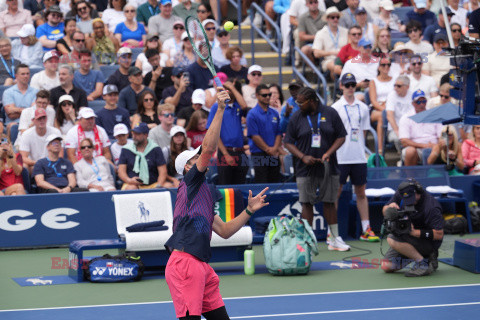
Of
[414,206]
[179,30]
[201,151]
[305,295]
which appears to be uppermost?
[179,30]

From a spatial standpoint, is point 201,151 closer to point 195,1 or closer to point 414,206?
point 414,206

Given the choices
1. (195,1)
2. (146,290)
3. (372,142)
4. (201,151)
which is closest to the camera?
(201,151)

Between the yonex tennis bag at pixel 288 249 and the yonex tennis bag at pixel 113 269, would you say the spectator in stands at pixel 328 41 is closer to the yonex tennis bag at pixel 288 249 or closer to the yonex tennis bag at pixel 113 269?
the yonex tennis bag at pixel 288 249

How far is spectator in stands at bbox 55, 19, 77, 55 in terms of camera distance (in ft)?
51.5

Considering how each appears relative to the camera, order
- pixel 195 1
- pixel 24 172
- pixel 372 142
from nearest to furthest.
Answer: pixel 24 172
pixel 372 142
pixel 195 1

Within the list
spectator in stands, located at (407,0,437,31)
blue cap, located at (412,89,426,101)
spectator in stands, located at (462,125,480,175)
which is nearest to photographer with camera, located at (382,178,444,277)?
spectator in stands, located at (462,125,480,175)

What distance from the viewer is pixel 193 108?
560 inches

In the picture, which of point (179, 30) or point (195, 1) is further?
point (195, 1)

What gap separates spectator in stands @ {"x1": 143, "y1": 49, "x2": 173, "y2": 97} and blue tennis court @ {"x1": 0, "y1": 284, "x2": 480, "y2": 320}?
6423mm

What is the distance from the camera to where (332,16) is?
16.4 metres

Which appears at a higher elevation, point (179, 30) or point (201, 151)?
point (179, 30)

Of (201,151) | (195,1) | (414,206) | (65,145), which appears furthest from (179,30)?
(201,151)

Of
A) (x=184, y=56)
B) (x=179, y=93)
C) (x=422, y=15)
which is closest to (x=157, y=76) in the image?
(x=184, y=56)

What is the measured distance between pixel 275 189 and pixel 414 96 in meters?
2.95
